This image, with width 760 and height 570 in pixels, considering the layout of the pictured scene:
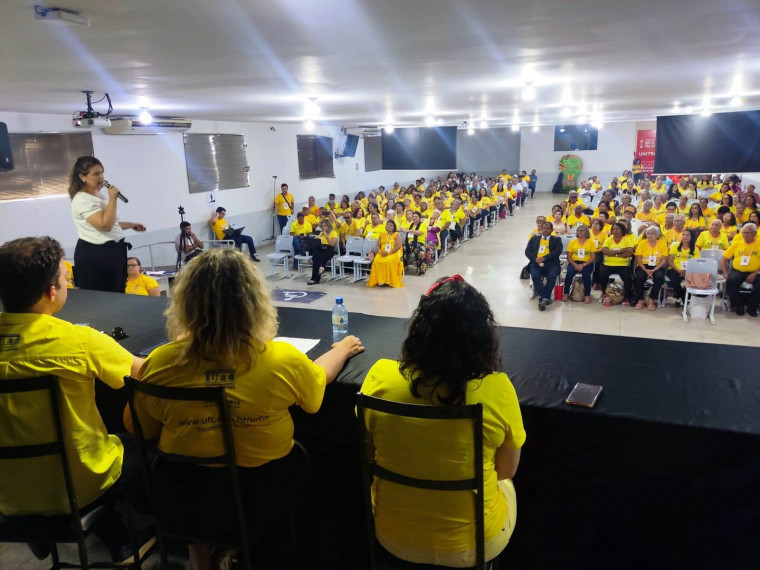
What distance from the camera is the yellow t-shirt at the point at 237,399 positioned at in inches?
60.6

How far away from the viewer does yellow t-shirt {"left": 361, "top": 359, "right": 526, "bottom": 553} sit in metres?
1.43

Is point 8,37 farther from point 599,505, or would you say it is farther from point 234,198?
point 234,198

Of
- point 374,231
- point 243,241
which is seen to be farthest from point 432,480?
point 243,241

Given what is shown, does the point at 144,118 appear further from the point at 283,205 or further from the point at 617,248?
the point at 617,248

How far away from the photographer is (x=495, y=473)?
5.07 feet

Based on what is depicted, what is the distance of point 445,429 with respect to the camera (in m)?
1.41

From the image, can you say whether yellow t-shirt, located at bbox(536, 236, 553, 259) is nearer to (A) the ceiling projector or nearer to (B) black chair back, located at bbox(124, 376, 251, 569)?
(A) the ceiling projector

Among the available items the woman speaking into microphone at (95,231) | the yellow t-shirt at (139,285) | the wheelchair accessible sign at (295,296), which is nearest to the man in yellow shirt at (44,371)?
the woman speaking into microphone at (95,231)

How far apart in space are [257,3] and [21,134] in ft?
22.6

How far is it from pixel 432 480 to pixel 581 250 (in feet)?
20.8

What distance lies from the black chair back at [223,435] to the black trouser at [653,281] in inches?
257

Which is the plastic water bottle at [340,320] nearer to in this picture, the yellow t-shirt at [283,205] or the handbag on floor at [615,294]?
the handbag on floor at [615,294]

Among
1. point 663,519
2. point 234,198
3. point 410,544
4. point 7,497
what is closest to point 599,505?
point 663,519

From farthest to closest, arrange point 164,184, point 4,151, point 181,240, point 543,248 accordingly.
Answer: point 164,184, point 181,240, point 543,248, point 4,151
